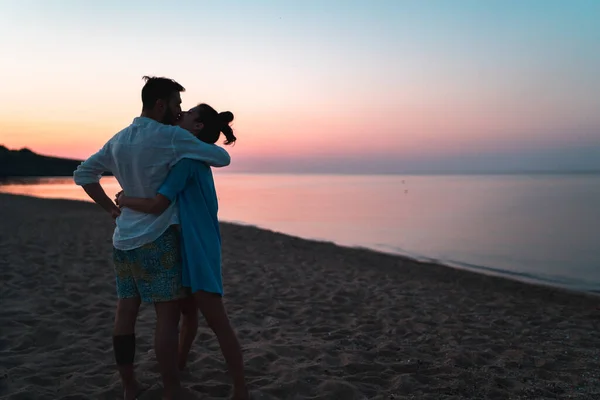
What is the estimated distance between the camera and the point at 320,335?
462cm

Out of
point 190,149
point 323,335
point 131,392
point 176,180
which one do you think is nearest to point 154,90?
point 190,149

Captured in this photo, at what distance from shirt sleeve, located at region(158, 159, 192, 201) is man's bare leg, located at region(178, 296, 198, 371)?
0.90 metres

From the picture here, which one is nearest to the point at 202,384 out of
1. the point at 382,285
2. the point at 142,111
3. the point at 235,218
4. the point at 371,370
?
the point at 371,370

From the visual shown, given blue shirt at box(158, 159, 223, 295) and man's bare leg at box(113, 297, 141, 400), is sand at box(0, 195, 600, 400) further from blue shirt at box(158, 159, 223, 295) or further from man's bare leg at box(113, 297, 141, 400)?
blue shirt at box(158, 159, 223, 295)

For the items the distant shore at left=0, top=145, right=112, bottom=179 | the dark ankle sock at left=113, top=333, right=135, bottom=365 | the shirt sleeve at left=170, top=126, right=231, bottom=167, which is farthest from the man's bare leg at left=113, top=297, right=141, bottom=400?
the distant shore at left=0, top=145, right=112, bottom=179

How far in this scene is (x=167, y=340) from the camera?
2.62 metres

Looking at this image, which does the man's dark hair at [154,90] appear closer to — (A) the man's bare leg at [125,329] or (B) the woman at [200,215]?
(B) the woman at [200,215]

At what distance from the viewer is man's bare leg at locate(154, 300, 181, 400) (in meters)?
2.61

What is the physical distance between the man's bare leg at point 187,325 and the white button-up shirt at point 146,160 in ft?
A: 2.33

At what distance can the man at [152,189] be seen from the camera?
2.42m

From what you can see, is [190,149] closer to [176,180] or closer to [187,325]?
[176,180]

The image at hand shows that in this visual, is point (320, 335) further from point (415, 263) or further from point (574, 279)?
point (574, 279)

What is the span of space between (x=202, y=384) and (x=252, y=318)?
6.43ft

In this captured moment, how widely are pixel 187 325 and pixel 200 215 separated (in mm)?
1048
